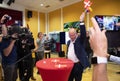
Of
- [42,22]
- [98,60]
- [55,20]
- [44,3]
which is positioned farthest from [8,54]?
[42,22]

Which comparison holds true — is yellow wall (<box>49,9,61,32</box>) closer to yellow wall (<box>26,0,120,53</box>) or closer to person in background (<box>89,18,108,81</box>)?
yellow wall (<box>26,0,120,53</box>)

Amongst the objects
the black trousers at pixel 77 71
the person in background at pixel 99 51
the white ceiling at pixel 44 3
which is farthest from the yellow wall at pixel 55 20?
the person in background at pixel 99 51

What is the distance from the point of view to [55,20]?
9.41 meters

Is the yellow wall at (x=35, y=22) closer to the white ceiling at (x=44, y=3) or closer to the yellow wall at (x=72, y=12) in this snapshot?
the yellow wall at (x=72, y=12)

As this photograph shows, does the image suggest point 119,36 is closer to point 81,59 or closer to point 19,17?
point 81,59

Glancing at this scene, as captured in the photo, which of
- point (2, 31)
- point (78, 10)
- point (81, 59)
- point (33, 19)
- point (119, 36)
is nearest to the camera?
point (2, 31)

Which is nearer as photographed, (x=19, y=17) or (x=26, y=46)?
(x=26, y=46)

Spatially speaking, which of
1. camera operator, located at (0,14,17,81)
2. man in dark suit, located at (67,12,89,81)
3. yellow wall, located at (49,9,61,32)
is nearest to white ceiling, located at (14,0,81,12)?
yellow wall, located at (49,9,61,32)

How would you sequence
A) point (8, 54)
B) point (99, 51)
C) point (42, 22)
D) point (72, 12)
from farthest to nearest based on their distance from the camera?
point (42, 22), point (72, 12), point (8, 54), point (99, 51)

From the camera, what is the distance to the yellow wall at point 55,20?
9.08m

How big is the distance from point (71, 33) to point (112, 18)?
3.45m

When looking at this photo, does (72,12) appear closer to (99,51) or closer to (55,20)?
(55,20)

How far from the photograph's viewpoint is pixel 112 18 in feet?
19.0

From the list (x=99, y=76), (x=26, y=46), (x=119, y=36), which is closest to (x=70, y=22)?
(x=119, y=36)
